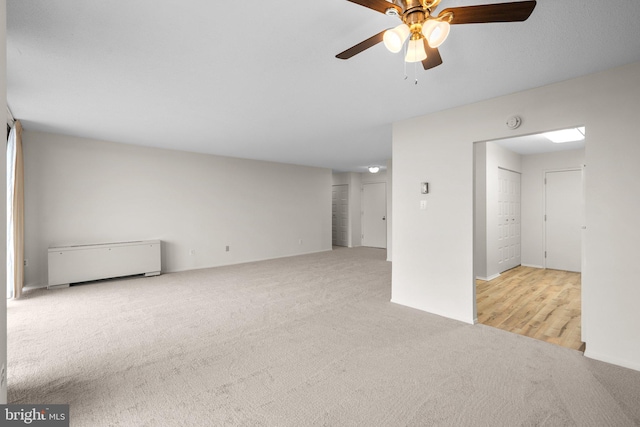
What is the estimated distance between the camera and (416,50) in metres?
1.67

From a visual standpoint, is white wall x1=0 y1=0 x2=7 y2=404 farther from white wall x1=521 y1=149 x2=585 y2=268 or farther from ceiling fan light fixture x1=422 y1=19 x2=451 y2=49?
white wall x1=521 y1=149 x2=585 y2=268

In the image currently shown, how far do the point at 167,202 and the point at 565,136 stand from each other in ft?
23.2

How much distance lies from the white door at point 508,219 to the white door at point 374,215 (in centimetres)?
372

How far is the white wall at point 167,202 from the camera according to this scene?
15.4ft

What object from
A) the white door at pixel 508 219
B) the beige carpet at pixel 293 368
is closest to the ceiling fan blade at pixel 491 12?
the beige carpet at pixel 293 368

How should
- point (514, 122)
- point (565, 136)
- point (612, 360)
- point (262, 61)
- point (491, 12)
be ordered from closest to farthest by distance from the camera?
point (491, 12)
point (262, 61)
point (612, 360)
point (514, 122)
point (565, 136)

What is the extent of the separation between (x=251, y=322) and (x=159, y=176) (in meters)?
3.92

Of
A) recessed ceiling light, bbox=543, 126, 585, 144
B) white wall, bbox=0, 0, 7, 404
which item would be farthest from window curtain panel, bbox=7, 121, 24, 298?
recessed ceiling light, bbox=543, 126, 585, 144

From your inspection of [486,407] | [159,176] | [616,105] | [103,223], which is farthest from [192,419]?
[159,176]

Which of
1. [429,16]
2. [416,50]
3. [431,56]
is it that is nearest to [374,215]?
[431,56]

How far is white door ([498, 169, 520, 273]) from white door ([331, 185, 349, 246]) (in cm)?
479

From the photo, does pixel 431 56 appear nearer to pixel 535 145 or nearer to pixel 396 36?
pixel 396 36

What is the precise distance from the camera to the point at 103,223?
518 centimetres

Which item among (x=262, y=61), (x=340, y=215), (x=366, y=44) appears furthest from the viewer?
(x=340, y=215)
